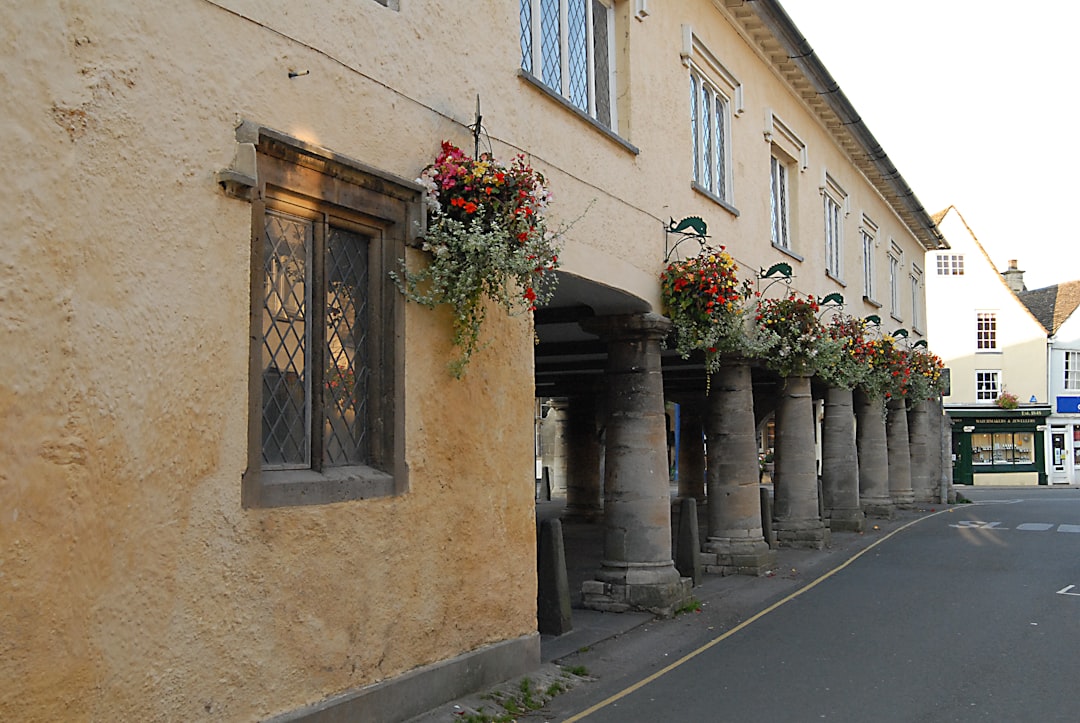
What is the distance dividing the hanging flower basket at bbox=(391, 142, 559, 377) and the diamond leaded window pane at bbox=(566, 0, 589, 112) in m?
3.19

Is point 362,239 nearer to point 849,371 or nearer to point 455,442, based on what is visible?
point 455,442

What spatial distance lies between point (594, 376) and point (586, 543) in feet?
15.6

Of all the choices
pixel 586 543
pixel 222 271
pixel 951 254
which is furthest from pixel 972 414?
pixel 222 271

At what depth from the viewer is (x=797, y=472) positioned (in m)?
18.1

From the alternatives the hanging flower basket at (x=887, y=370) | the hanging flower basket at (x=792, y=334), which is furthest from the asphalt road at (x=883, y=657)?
the hanging flower basket at (x=887, y=370)

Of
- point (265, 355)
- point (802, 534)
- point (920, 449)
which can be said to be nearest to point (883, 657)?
point (265, 355)

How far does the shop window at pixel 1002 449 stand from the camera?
1892 inches

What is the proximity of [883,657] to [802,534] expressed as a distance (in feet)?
29.1

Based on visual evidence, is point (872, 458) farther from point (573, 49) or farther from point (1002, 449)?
point (1002, 449)

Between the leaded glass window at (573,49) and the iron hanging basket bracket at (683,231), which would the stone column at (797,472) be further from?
the leaded glass window at (573,49)

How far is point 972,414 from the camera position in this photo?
4847 cm

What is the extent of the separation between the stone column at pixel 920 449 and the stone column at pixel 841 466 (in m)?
10.2

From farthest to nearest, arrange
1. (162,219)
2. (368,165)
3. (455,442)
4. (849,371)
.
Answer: (849,371) < (455,442) < (368,165) < (162,219)

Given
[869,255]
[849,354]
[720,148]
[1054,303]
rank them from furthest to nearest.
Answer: [1054,303]
[869,255]
[849,354]
[720,148]
